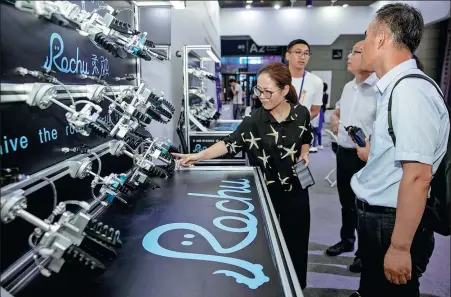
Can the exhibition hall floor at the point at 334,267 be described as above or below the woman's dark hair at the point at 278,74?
below

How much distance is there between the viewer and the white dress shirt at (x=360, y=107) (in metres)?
2.35

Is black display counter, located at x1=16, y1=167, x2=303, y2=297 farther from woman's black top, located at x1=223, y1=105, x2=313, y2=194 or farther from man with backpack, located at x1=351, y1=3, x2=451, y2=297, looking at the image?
man with backpack, located at x1=351, y1=3, x2=451, y2=297

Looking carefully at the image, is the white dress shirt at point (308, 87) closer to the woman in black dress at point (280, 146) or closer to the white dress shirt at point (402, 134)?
the woman in black dress at point (280, 146)

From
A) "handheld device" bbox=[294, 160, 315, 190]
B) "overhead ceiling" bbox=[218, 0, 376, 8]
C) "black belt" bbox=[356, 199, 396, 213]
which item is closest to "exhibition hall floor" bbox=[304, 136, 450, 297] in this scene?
"handheld device" bbox=[294, 160, 315, 190]

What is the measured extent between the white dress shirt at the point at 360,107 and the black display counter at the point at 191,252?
117 cm

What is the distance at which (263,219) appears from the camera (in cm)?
128

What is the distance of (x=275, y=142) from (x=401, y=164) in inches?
29.5

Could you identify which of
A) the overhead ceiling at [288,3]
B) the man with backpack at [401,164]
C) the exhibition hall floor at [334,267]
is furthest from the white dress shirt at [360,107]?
the overhead ceiling at [288,3]

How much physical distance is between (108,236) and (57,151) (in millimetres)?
512

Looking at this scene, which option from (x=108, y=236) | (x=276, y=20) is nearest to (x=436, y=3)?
(x=276, y=20)

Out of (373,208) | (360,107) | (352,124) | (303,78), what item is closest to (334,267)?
(352,124)

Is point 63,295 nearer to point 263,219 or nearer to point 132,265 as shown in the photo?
point 132,265

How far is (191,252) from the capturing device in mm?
1034

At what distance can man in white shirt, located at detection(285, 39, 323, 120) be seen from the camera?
2.83 metres
